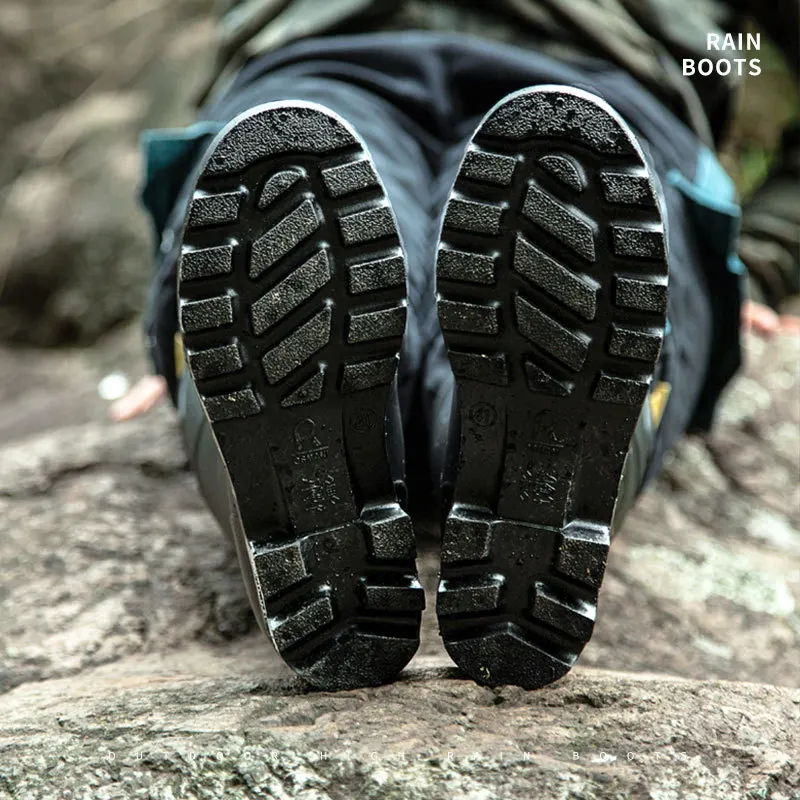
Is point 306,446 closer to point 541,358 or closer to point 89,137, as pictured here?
point 541,358

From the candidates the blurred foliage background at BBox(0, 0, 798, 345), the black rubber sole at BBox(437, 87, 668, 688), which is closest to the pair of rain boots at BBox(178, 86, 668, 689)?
Result: the black rubber sole at BBox(437, 87, 668, 688)

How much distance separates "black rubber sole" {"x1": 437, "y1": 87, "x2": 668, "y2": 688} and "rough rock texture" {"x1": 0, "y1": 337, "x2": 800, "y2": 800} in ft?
0.26

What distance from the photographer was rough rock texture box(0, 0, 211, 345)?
2689 millimetres

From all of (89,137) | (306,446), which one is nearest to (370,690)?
A: (306,446)

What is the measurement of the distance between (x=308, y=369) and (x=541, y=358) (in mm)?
183

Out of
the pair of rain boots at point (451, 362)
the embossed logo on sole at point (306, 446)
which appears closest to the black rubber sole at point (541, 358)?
the pair of rain boots at point (451, 362)

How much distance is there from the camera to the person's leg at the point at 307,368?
2.47 feet

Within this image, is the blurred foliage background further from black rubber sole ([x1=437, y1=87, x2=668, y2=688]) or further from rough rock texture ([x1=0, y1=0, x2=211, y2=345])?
black rubber sole ([x1=437, y1=87, x2=668, y2=688])

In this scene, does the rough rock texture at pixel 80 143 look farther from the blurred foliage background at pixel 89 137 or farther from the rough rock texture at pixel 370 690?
the rough rock texture at pixel 370 690

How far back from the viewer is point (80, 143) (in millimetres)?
3049

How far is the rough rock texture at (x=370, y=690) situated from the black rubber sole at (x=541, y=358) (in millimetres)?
81

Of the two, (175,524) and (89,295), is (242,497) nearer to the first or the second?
(175,524)

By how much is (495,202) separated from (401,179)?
0.32 m

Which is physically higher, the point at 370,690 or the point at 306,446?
the point at 306,446
